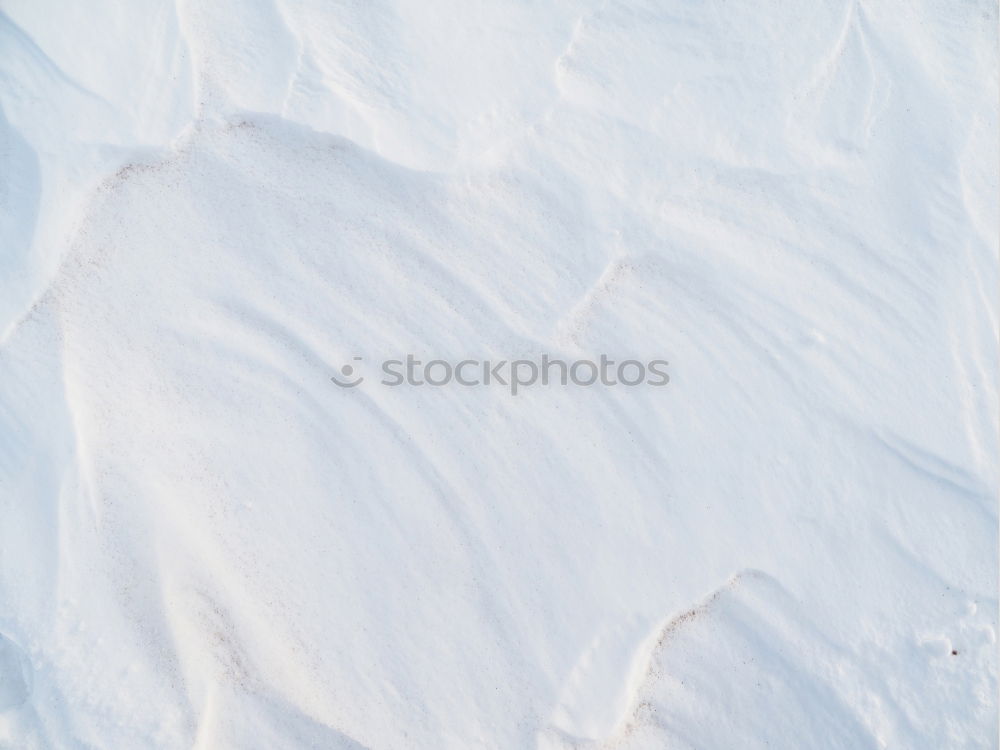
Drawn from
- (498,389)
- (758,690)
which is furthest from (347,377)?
(758,690)

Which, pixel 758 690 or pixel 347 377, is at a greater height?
pixel 347 377

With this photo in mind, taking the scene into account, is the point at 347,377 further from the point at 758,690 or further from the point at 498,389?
the point at 758,690

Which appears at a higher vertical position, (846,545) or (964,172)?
(964,172)

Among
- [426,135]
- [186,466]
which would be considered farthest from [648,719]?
[426,135]

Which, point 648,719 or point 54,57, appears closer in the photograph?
point 648,719

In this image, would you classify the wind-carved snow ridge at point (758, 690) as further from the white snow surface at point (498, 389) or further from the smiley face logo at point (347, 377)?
the smiley face logo at point (347, 377)

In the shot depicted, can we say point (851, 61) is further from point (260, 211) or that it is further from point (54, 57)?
point (54, 57)

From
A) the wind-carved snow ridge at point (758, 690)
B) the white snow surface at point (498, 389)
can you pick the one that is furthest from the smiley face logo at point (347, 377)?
the wind-carved snow ridge at point (758, 690)

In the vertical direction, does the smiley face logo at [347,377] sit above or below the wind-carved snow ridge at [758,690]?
above
